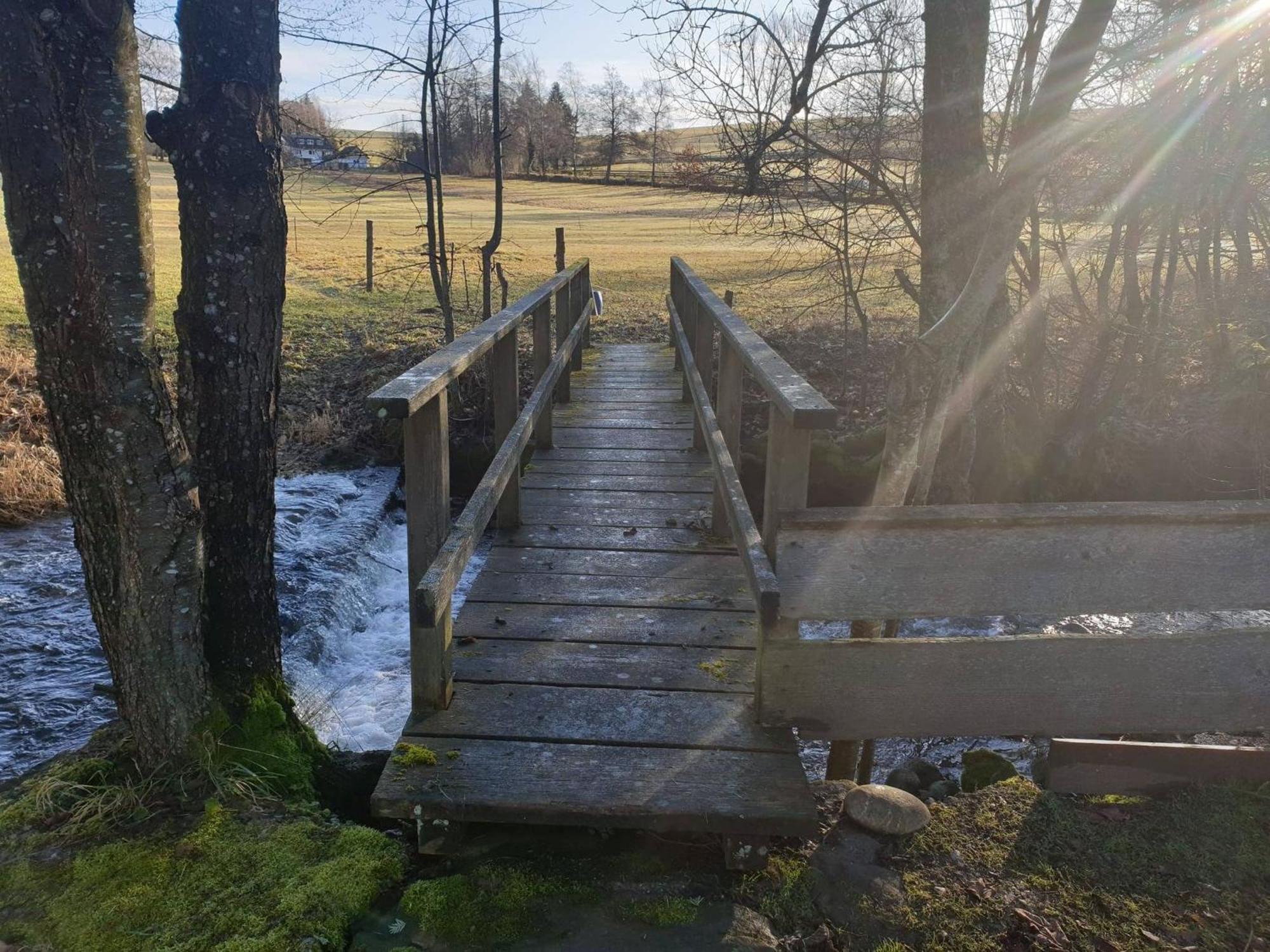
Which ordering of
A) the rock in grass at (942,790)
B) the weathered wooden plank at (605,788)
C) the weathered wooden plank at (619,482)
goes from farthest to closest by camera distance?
1. the weathered wooden plank at (619,482)
2. the rock in grass at (942,790)
3. the weathered wooden plank at (605,788)

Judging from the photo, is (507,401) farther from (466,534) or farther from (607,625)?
(466,534)

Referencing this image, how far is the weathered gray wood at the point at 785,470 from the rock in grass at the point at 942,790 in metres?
1.83

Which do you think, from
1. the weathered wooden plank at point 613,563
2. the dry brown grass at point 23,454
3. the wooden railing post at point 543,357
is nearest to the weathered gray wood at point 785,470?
the weathered wooden plank at point 613,563

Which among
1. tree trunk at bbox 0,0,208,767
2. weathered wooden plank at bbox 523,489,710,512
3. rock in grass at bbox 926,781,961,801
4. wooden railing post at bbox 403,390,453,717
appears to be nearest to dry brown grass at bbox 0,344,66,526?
weathered wooden plank at bbox 523,489,710,512

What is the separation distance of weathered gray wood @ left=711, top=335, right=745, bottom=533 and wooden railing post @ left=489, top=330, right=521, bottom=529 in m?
1.08

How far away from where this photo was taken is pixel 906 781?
451 cm

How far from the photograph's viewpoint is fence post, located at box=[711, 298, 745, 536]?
16.6ft

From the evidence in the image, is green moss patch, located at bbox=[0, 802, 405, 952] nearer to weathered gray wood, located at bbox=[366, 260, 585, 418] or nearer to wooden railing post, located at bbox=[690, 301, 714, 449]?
weathered gray wood, located at bbox=[366, 260, 585, 418]

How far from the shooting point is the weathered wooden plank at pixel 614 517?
17.5 feet

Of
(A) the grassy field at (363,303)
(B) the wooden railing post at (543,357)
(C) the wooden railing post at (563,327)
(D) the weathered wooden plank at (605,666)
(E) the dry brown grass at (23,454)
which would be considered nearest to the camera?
(D) the weathered wooden plank at (605,666)

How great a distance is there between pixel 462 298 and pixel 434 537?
609 inches

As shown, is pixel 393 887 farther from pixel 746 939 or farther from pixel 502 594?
pixel 502 594

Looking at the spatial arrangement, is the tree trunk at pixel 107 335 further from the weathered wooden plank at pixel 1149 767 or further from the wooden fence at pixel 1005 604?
the weathered wooden plank at pixel 1149 767

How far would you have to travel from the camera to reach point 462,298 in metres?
18.1
